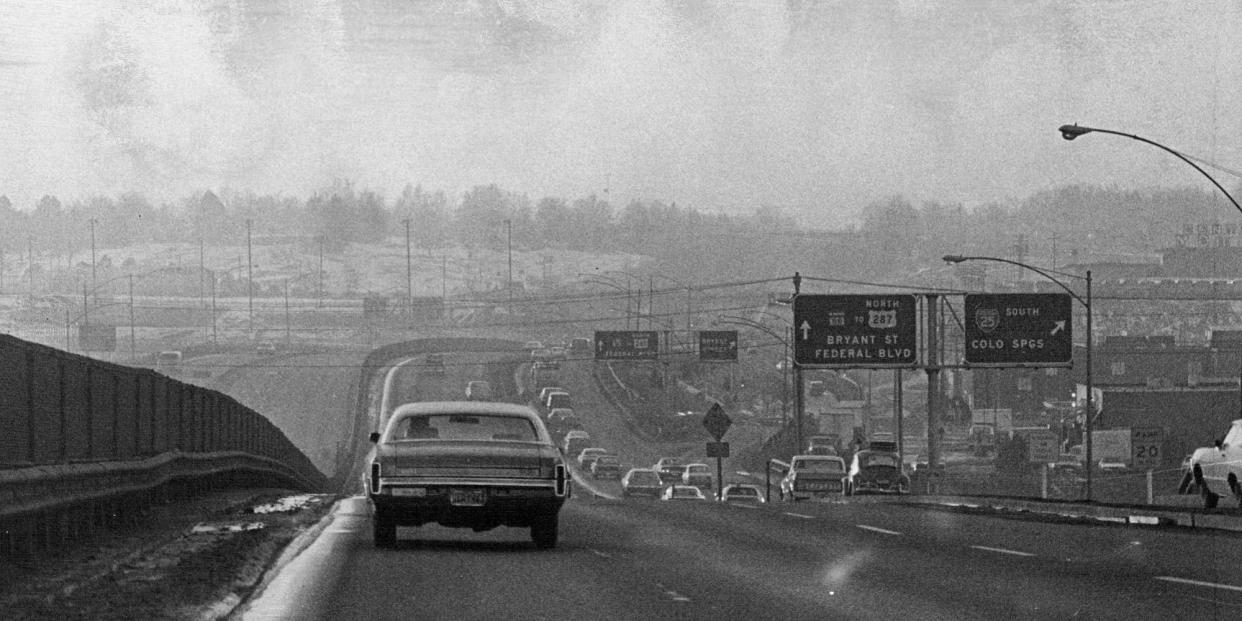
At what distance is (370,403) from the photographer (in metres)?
138

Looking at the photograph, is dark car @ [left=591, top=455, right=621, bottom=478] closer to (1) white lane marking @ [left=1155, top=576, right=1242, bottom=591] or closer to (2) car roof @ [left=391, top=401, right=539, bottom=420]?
(2) car roof @ [left=391, top=401, right=539, bottom=420]

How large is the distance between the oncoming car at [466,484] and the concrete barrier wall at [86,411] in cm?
322

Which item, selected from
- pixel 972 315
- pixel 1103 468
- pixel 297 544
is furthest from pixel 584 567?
pixel 1103 468

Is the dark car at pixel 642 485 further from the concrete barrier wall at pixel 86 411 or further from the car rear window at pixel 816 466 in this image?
the concrete barrier wall at pixel 86 411

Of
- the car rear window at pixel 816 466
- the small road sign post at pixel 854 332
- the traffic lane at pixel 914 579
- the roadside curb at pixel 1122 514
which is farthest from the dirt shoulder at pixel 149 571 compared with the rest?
the small road sign post at pixel 854 332

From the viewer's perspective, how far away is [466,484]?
20.3m

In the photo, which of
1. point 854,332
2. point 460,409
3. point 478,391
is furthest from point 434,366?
point 460,409

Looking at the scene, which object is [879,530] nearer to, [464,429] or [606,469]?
[464,429]

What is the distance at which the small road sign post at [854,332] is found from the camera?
6975cm

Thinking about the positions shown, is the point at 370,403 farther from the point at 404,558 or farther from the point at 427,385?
the point at 404,558

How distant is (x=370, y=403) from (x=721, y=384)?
150 ft

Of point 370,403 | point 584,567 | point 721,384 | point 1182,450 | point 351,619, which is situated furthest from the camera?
point 721,384

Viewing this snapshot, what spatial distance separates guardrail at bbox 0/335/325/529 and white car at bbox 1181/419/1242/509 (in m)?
17.7

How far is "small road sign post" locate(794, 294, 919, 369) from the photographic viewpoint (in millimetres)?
69750
